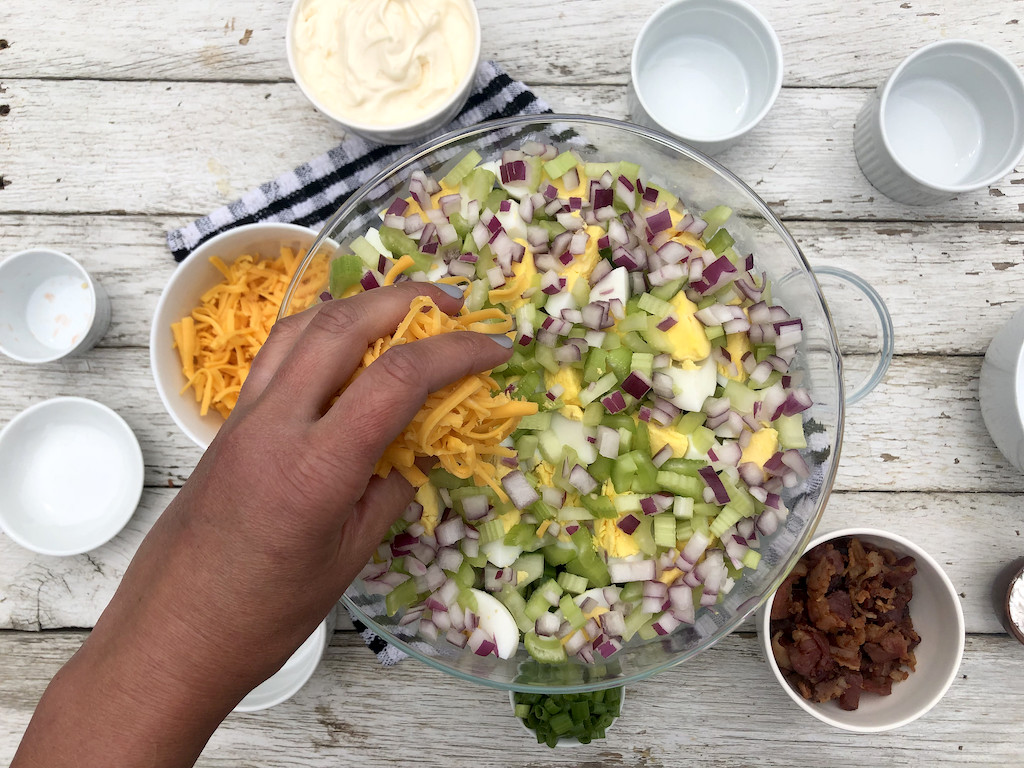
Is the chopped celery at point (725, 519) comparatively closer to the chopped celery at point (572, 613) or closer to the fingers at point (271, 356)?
the chopped celery at point (572, 613)

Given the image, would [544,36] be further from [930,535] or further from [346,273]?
[930,535]

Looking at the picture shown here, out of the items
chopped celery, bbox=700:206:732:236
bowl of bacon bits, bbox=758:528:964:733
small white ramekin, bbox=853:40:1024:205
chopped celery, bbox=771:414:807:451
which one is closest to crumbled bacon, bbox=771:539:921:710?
bowl of bacon bits, bbox=758:528:964:733

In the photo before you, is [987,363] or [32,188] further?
[32,188]

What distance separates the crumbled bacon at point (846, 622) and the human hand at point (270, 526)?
953 mm

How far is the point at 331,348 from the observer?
85 cm

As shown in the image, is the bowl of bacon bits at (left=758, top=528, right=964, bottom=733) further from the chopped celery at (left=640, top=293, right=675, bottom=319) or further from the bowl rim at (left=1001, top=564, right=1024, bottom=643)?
the chopped celery at (left=640, top=293, right=675, bottom=319)

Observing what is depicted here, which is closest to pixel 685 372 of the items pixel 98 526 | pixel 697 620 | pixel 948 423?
pixel 697 620

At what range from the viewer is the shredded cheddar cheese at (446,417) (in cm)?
91

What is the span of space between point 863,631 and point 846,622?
5cm

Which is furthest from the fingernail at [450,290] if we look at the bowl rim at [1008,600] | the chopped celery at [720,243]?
the bowl rim at [1008,600]

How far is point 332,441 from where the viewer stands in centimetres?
79

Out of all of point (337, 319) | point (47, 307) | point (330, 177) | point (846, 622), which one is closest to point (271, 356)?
point (337, 319)

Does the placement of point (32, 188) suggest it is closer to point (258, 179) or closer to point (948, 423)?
point (258, 179)

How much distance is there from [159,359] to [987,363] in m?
1.80
